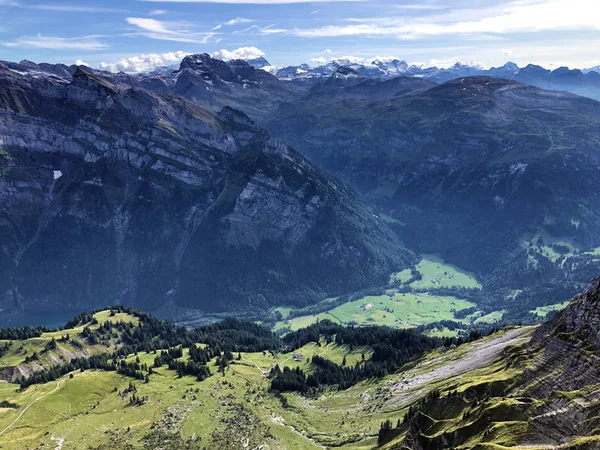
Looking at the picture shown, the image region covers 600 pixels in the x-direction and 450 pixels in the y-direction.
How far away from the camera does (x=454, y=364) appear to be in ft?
526

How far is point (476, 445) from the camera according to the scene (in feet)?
231

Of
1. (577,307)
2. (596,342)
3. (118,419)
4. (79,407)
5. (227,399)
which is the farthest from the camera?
(227,399)

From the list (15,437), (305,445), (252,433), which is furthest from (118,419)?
(305,445)

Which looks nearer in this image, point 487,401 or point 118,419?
point 487,401

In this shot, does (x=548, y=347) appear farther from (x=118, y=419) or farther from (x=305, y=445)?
(x=118, y=419)

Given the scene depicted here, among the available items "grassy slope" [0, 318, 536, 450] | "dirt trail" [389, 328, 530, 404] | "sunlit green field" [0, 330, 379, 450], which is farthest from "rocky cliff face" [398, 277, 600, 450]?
"sunlit green field" [0, 330, 379, 450]

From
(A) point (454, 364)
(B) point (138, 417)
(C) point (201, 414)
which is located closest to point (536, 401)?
(A) point (454, 364)

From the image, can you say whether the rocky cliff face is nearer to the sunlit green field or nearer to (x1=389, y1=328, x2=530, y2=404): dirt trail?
(x1=389, y1=328, x2=530, y2=404): dirt trail

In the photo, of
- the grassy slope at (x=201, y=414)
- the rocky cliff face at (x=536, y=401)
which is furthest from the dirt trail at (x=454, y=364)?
the rocky cliff face at (x=536, y=401)

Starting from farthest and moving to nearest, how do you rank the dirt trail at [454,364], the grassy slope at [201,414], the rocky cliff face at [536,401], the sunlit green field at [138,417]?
Answer: the sunlit green field at [138,417] → the grassy slope at [201,414] → the dirt trail at [454,364] → the rocky cliff face at [536,401]

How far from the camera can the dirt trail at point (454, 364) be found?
14588 centimetres

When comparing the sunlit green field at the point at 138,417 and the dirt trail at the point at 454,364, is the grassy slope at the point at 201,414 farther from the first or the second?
the dirt trail at the point at 454,364

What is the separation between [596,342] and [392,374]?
117m

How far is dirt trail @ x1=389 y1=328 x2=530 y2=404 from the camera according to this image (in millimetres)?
145875
